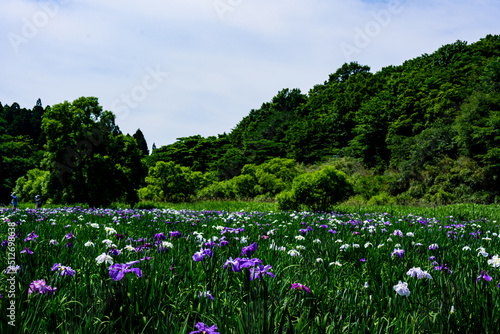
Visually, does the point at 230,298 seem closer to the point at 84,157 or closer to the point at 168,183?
the point at 84,157

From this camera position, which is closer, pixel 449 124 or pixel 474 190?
pixel 474 190

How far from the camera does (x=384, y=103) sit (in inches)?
1531

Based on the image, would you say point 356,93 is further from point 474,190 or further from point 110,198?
point 110,198

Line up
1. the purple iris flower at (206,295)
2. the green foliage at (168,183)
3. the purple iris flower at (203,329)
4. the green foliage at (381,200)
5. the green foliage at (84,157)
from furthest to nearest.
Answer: the green foliage at (168,183)
the green foliage at (381,200)
the green foliage at (84,157)
the purple iris flower at (206,295)
the purple iris flower at (203,329)

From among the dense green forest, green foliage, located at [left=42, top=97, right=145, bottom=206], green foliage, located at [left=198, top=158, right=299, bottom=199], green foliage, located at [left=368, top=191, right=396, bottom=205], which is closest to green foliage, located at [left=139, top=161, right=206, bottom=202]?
the dense green forest

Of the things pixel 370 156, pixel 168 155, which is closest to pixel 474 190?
pixel 370 156

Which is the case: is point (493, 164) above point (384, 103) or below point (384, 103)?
below

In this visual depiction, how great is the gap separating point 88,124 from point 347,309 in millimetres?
20991

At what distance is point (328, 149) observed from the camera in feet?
146

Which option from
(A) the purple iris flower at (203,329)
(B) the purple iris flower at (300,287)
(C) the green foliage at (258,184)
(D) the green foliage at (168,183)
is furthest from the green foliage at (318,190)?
(D) the green foliage at (168,183)

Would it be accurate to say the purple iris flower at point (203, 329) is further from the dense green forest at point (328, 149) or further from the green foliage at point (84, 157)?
the green foliage at point (84, 157)

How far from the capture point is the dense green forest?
741 inches

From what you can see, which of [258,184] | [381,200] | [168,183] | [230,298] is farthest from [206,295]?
[258,184]

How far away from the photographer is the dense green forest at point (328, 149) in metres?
18.8
